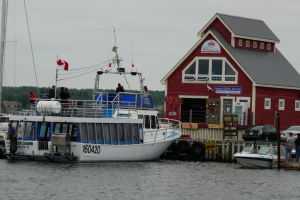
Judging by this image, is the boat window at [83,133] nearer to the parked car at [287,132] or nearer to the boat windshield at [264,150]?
the boat windshield at [264,150]

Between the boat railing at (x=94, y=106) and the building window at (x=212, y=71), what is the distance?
37.3 ft

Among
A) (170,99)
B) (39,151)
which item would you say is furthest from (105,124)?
(170,99)

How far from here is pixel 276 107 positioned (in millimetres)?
51844

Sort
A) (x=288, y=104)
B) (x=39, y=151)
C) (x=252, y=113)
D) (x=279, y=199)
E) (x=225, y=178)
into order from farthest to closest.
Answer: (x=288, y=104), (x=252, y=113), (x=39, y=151), (x=225, y=178), (x=279, y=199)

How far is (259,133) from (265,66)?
38.1ft

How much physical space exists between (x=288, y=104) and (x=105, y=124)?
22564mm

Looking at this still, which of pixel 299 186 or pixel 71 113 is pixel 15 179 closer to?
pixel 71 113

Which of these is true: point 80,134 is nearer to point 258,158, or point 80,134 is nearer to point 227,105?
point 258,158

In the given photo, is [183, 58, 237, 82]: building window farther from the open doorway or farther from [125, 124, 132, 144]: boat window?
[125, 124, 132, 144]: boat window

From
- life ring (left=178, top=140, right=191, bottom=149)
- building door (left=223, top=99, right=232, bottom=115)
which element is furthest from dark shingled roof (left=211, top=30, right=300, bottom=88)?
life ring (left=178, top=140, right=191, bottom=149)

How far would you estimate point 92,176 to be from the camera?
104ft

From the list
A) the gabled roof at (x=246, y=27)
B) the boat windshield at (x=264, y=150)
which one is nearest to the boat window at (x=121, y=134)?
the boat windshield at (x=264, y=150)

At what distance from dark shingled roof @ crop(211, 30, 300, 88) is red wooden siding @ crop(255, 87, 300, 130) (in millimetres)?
687

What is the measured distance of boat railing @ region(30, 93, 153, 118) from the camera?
35.6 meters
